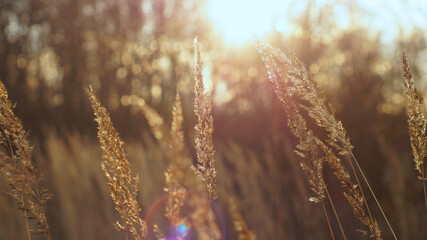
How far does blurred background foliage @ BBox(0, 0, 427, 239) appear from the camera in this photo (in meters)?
3.90

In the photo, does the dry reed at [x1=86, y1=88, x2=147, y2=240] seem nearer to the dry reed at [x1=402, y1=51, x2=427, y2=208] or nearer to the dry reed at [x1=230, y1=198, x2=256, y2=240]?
the dry reed at [x1=230, y1=198, x2=256, y2=240]

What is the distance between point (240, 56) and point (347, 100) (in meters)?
2.01

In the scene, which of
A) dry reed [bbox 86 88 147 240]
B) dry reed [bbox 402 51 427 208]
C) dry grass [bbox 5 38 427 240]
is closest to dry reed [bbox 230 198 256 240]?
dry grass [bbox 5 38 427 240]

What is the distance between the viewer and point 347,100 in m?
5.88

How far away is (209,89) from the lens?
1.23 metres

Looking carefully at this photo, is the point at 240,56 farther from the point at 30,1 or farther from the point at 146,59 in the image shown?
the point at 30,1

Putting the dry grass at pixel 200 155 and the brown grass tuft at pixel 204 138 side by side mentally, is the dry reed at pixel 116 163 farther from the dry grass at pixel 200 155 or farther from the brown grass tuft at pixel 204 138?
the brown grass tuft at pixel 204 138

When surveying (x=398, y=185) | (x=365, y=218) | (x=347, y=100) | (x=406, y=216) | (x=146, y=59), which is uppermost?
(x=146, y=59)

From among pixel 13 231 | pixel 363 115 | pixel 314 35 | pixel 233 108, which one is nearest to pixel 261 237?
pixel 13 231

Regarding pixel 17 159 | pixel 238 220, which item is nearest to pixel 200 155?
pixel 238 220

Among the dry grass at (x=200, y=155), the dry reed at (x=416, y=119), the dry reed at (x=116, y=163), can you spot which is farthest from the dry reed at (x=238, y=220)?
the dry reed at (x=416, y=119)

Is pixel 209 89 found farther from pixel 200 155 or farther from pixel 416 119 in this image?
pixel 416 119

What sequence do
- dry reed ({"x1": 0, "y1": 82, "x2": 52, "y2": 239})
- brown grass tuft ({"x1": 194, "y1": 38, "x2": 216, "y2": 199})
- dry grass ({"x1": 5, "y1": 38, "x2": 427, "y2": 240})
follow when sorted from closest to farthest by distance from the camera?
dry grass ({"x1": 5, "y1": 38, "x2": 427, "y2": 240}) < brown grass tuft ({"x1": 194, "y1": 38, "x2": 216, "y2": 199}) < dry reed ({"x1": 0, "y1": 82, "x2": 52, "y2": 239})

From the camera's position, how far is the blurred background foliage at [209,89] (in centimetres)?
390
